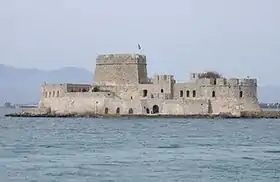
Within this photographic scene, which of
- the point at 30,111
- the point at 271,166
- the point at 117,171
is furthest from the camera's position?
the point at 30,111

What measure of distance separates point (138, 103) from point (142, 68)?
11.4 feet

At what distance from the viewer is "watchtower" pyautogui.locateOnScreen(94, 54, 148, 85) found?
2264 inches

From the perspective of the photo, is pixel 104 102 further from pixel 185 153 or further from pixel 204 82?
pixel 185 153

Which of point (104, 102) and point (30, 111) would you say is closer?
point (104, 102)

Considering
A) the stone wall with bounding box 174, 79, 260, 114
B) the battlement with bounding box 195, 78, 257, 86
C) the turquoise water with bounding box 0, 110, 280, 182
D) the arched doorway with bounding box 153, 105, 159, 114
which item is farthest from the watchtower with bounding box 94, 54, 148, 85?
the turquoise water with bounding box 0, 110, 280, 182

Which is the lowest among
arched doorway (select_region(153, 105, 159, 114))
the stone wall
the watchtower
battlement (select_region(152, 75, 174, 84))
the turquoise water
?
the turquoise water

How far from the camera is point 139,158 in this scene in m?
24.6

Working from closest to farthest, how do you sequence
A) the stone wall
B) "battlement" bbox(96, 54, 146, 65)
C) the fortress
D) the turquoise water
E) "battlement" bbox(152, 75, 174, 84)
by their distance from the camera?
the turquoise water → the stone wall → the fortress → "battlement" bbox(152, 75, 174, 84) → "battlement" bbox(96, 54, 146, 65)

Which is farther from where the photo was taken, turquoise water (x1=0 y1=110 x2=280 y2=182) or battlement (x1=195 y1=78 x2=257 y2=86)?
battlement (x1=195 y1=78 x2=257 y2=86)

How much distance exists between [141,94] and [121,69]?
260cm

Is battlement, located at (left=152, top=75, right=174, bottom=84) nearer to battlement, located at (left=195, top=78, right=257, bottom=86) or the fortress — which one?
the fortress

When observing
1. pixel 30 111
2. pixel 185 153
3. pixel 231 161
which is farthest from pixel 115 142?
pixel 30 111

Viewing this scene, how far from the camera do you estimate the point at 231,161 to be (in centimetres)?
2433

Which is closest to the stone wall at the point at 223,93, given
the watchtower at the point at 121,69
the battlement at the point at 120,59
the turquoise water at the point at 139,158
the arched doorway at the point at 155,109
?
the arched doorway at the point at 155,109
